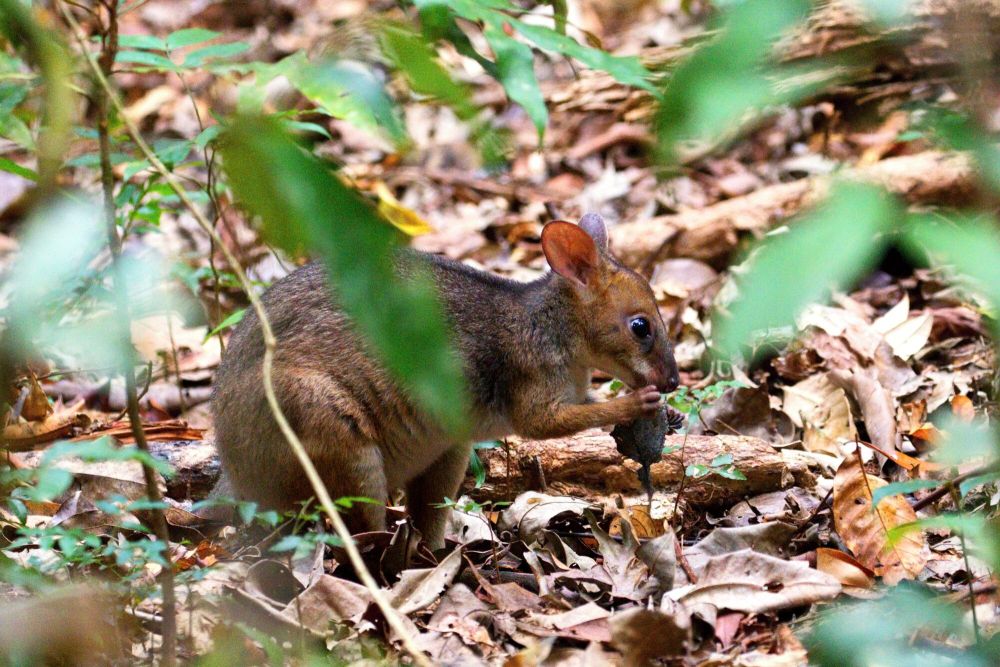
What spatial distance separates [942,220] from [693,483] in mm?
3993

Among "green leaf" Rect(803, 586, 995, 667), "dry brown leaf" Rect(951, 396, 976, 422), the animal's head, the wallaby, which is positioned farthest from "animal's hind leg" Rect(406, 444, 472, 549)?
"green leaf" Rect(803, 586, 995, 667)

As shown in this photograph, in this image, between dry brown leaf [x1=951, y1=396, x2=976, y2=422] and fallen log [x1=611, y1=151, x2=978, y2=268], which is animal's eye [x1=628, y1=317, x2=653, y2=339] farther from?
fallen log [x1=611, y1=151, x2=978, y2=268]

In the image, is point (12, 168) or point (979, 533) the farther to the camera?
point (12, 168)

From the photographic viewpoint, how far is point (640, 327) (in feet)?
18.3

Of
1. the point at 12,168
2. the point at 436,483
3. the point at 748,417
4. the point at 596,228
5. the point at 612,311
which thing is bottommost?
the point at 748,417

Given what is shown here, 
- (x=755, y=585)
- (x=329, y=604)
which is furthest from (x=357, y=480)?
(x=755, y=585)

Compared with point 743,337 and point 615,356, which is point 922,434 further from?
point 743,337

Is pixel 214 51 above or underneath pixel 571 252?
above

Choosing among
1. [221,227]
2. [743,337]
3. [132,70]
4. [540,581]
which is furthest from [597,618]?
[221,227]

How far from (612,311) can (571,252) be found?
37 cm

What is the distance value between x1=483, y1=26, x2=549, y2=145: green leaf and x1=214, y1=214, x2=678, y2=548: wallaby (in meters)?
2.21

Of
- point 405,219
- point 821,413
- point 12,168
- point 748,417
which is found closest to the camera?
point 12,168

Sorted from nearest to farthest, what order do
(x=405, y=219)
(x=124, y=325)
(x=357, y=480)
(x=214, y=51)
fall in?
(x=124, y=325) → (x=214, y=51) → (x=357, y=480) → (x=405, y=219)

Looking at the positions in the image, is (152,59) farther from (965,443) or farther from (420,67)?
(965,443)
